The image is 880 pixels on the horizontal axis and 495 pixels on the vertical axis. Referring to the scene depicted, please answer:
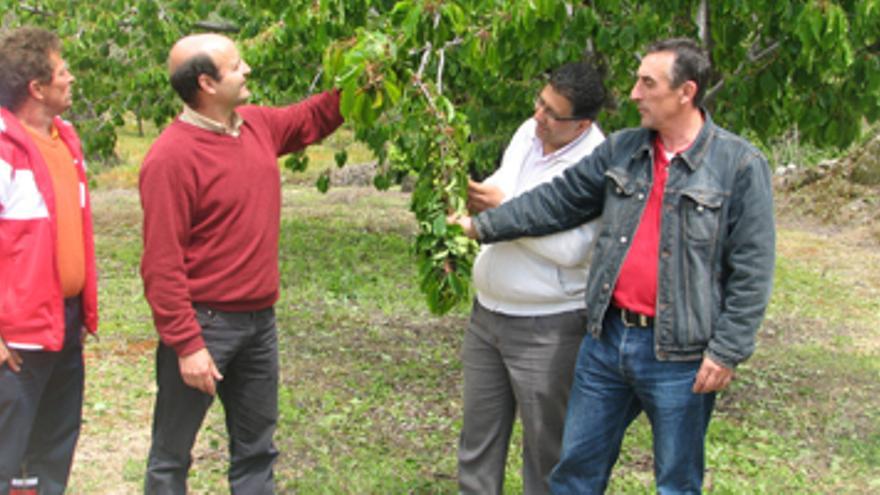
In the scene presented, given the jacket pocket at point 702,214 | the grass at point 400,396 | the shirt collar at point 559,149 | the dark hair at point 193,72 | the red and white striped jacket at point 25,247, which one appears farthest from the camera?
the grass at point 400,396

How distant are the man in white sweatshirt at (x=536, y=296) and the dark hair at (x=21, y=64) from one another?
5.21 feet

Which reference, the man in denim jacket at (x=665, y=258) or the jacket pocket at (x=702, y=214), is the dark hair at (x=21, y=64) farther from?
the jacket pocket at (x=702, y=214)

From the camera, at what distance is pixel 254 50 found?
7.27 meters

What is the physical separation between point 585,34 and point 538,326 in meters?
2.25

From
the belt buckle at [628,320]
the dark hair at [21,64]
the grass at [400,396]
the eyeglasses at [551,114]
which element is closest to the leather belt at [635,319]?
the belt buckle at [628,320]

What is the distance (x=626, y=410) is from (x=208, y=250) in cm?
154

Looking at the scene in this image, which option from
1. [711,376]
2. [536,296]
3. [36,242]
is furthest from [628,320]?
[36,242]

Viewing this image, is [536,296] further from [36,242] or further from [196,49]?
[36,242]

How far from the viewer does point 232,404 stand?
400 centimetres

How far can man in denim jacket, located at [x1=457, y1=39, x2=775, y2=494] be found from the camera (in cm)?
338

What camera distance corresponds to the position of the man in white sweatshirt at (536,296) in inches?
149

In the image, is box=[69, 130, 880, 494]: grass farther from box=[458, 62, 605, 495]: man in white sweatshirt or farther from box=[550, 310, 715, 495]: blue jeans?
box=[550, 310, 715, 495]: blue jeans

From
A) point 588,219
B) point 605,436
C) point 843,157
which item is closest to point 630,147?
point 588,219

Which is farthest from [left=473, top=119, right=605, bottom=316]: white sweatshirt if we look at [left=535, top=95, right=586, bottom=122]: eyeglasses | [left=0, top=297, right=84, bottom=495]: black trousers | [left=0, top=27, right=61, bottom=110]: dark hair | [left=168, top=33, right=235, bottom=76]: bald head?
[left=0, top=27, right=61, bottom=110]: dark hair
